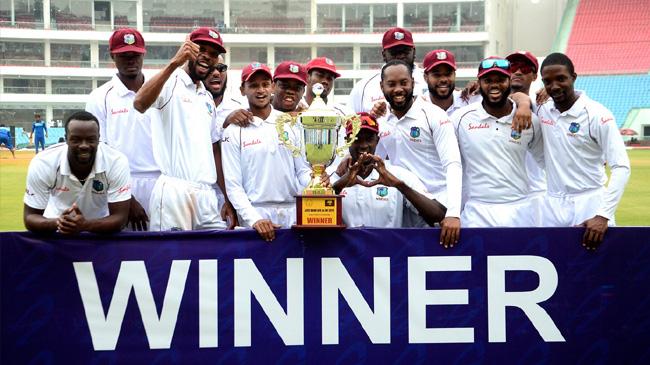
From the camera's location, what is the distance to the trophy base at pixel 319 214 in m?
4.41

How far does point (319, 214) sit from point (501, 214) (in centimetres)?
130

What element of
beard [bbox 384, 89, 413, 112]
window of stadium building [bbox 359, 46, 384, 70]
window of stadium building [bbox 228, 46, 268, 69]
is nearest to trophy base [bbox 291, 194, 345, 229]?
beard [bbox 384, 89, 413, 112]

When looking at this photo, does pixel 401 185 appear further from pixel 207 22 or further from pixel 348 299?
pixel 207 22

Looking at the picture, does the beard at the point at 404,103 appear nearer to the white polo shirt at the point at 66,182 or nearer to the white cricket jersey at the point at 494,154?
the white cricket jersey at the point at 494,154

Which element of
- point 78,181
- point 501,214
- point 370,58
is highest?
point 370,58

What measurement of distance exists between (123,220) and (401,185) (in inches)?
61.9

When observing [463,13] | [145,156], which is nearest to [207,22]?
[463,13]

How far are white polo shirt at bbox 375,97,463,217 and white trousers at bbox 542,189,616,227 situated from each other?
703 mm

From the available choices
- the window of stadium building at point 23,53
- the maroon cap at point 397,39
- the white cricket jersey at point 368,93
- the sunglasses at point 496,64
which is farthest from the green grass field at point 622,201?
the window of stadium building at point 23,53

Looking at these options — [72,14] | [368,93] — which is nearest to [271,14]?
[72,14]

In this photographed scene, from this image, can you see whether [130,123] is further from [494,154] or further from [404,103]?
[494,154]

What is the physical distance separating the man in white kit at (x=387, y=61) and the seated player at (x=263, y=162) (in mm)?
977

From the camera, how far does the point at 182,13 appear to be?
186 ft

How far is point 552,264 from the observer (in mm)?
4629
